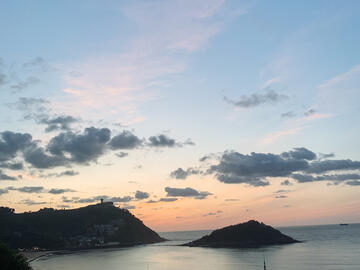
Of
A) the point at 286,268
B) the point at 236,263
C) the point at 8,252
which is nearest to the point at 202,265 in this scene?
the point at 236,263

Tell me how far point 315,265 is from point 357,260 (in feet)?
74.4

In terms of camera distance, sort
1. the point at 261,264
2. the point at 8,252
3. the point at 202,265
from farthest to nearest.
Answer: the point at 202,265 < the point at 261,264 < the point at 8,252

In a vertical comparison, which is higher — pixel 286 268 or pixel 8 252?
pixel 8 252

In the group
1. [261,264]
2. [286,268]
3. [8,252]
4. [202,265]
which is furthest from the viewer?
[202,265]

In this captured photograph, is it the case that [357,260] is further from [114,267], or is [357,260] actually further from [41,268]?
[41,268]

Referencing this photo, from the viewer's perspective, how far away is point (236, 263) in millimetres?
153500

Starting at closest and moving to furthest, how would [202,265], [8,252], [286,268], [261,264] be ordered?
[8,252] < [286,268] < [261,264] < [202,265]

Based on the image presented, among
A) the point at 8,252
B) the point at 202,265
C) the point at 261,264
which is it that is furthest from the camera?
the point at 202,265

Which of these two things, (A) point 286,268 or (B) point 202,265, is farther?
(B) point 202,265

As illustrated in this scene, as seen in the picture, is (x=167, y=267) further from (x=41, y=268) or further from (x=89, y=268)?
(x=41, y=268)

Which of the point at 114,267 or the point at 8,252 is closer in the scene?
the point at 8,252

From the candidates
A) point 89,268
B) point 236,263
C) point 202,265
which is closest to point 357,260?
point 236,263

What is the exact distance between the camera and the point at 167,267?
153250 mm

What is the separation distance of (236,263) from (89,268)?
5970 cm
